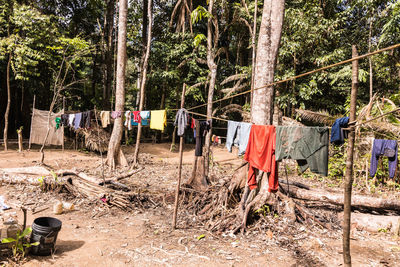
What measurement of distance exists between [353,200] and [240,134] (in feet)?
12.7

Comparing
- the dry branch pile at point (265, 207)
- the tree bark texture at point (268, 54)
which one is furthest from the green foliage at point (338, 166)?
the tree bark texture at point (268, 54)

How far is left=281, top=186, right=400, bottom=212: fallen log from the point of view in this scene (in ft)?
21.0

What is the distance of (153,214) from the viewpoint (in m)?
6.36

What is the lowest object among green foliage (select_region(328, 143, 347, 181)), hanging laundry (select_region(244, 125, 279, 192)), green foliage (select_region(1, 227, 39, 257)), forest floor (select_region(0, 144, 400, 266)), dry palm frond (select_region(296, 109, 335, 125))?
forest floor (select_region(0, 144, 400, 266))

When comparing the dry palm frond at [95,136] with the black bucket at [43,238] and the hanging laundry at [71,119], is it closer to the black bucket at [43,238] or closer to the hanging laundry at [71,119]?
the hanging laundry at [71,119]

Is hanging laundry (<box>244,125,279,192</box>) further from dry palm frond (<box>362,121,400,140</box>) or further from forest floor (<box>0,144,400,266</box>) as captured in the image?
dry palm frond (<box>362,121,400,140</box>)

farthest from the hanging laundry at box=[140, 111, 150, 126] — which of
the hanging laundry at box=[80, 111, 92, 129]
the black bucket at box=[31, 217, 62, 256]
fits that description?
the black bucket at box=[31, 217, 62, 256]

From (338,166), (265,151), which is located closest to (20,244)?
(265,151)

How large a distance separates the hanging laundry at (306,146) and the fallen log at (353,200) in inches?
115

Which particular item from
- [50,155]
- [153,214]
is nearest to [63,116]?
[50,155]

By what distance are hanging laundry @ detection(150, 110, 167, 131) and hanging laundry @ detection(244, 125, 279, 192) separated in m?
3.40

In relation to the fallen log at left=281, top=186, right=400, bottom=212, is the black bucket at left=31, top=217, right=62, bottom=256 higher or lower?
lower

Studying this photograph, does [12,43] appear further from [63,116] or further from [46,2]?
[46,2]

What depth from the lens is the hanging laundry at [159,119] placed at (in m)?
7.55
